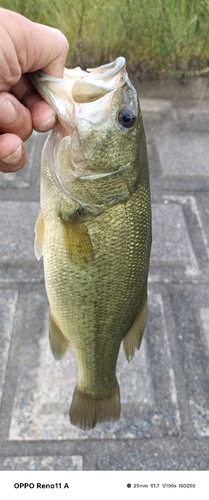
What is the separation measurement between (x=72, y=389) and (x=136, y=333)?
0.62m

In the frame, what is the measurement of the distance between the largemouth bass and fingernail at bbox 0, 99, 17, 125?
0.30 ft

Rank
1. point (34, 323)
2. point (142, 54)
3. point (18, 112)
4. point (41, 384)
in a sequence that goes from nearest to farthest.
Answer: point (18, 112)
point (41, 384)
point (34, 323)
point (142, 54)

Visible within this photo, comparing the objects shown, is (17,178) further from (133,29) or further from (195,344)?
(133,29)

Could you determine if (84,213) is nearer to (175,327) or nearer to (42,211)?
(42,211)

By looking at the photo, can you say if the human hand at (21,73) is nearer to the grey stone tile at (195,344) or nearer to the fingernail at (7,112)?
the fingernail at (7,112)

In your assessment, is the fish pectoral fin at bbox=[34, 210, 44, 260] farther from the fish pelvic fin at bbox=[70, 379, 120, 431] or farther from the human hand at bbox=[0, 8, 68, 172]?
the fish pelvic fin at bbox=[70, 379, 120, 431]

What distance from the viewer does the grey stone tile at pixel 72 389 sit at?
1820 mm

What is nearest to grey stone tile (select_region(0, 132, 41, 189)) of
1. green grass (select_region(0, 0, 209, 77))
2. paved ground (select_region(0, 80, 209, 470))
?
paved ground (select_region(0, 80, 209, 470))

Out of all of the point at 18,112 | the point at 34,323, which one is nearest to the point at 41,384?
the point at 34,323

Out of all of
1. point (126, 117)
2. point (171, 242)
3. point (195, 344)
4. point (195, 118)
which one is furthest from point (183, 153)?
point (126, 117)

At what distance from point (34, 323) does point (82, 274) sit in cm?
88

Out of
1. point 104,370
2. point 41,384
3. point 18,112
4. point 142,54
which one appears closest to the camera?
point 18,112

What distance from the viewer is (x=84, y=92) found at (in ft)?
3.71

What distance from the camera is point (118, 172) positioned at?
4.08 feet
